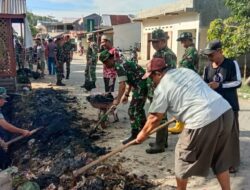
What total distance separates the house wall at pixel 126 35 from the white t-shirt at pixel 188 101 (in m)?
35.3

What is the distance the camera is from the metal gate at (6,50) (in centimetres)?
934

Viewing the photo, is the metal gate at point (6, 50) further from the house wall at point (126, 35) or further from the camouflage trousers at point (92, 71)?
the house wall at point (126, 35)

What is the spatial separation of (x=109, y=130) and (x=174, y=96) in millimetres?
3897

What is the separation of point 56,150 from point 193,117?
9.79 feet

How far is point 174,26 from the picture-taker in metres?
22.0

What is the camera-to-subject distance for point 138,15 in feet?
92.4

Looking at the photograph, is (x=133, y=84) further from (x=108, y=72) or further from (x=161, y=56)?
(x=108, y=72)

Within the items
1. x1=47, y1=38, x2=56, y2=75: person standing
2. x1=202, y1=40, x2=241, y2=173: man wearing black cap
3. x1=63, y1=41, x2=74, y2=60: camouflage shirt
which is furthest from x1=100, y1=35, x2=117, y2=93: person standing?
x1=47, y1=38, x2=56, y2=75: person standing

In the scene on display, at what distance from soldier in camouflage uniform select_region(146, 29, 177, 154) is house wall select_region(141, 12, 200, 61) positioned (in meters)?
13.2

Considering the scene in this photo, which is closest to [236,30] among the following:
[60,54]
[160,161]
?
[60,54]

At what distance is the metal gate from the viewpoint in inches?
368

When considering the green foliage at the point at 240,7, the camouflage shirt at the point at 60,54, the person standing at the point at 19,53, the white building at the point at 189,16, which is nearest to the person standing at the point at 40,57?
the person standing at the point at 19,53

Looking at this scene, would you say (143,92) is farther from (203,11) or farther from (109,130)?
(203,11)

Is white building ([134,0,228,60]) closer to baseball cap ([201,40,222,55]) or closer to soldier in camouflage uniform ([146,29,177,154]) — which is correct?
soldier in camouflage uniform ([146,29,177,154])
